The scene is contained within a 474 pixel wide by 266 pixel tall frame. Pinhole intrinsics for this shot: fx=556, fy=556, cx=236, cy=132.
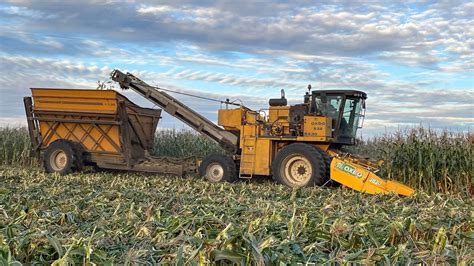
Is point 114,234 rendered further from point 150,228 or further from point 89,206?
point 89,206

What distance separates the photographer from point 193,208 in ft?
19.4

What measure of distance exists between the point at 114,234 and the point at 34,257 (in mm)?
706

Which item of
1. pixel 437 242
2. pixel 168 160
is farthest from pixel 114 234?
pixel 168 160

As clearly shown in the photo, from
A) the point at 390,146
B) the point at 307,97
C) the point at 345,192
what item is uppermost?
the point at 307,97

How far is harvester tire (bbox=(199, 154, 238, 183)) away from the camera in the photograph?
496 inches

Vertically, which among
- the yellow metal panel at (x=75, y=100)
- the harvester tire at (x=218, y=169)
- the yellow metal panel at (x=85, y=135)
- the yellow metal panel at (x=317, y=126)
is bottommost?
the harvester tire at (x=218, y=169)

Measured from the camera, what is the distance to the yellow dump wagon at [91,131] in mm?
13531

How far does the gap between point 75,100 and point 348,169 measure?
23.5 ft

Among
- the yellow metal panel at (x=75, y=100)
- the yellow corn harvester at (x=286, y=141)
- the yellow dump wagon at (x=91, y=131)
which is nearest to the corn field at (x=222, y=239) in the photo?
the yellow corn harvester at (x=286, y=141)

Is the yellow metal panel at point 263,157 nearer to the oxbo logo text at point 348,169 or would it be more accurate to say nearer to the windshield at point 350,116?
the windshield at point 350,116

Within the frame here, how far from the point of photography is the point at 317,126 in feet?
38.6

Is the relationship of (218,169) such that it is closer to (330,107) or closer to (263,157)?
(263,157)

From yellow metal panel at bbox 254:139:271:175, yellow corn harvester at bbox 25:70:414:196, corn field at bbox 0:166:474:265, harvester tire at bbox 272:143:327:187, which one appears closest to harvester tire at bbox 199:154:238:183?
yellow corn harvester at bbox 25:70:414:196

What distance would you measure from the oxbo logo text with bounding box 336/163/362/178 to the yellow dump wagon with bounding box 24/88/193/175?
3952 millimetres
